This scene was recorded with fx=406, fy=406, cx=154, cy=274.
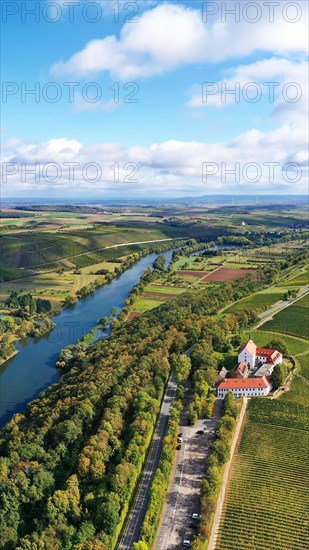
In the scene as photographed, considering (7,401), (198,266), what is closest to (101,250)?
(198,266)

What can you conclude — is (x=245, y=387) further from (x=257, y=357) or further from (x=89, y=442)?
(x=89, y=442)

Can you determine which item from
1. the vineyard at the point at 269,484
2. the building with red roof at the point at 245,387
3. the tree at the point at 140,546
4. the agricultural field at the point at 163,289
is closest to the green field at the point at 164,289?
the agricultural field at the point at 163,289

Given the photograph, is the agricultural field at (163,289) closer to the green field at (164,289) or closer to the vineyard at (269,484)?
the green field at (164,289)

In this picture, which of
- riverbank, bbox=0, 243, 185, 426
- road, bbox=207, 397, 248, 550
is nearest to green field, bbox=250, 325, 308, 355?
road, bbox=207, 397, 248, 550

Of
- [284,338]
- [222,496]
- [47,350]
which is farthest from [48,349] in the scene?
[222,496]

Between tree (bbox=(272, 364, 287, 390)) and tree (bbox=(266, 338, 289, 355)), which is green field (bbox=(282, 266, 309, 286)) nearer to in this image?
tree (bbox=(266, 338, 289, 355))
